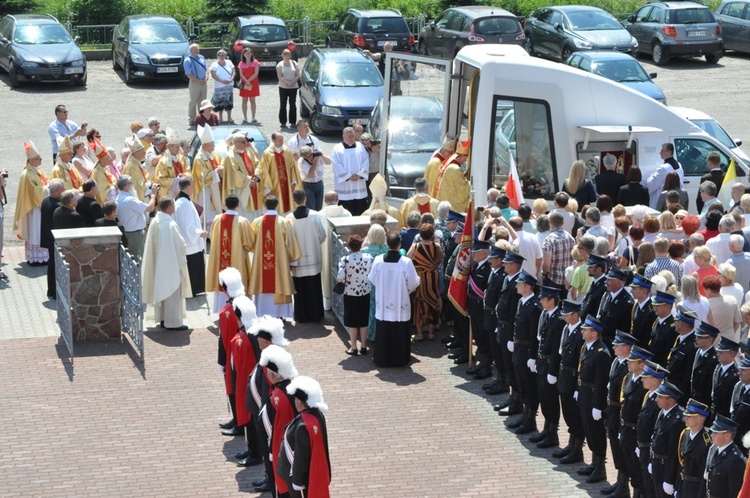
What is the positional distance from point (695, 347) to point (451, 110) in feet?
24.5

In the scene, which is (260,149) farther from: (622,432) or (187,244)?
(622,432)

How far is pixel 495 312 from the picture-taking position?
12812 millimetres

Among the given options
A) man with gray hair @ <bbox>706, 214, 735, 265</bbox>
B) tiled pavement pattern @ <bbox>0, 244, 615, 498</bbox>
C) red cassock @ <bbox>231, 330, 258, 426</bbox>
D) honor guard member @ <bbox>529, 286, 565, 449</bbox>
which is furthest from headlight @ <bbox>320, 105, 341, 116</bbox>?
red cassock @ <bbox>231, 330, 258, 426</bbox>

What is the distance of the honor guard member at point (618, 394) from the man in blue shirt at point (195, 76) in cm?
1663

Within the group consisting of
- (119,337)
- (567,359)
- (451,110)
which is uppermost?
(451,110)

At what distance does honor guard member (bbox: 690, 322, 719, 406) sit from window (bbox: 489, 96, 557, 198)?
613cm

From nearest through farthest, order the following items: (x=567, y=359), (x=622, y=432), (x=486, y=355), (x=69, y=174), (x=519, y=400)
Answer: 1. (x=622, y=432)
2. (x=567, y=359)
3. (x=519, y=400)
4. (x=486, y=355)
5. (x=69, y=174)

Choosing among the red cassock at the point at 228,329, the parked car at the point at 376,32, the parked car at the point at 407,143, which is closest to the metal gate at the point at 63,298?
the red cassock at the point at 228,329

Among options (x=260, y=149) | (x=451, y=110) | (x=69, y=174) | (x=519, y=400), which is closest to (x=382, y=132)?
(x=451, y=110)

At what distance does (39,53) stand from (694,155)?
17.7m

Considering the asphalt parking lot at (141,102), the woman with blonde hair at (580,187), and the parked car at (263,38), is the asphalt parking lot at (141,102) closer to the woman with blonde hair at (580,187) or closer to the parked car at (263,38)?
the parked car at (263,38)

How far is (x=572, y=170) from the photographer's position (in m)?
15.8

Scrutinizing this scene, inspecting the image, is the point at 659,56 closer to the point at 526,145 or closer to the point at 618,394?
the point at 526,145

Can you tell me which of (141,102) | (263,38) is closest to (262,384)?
(141,102)
